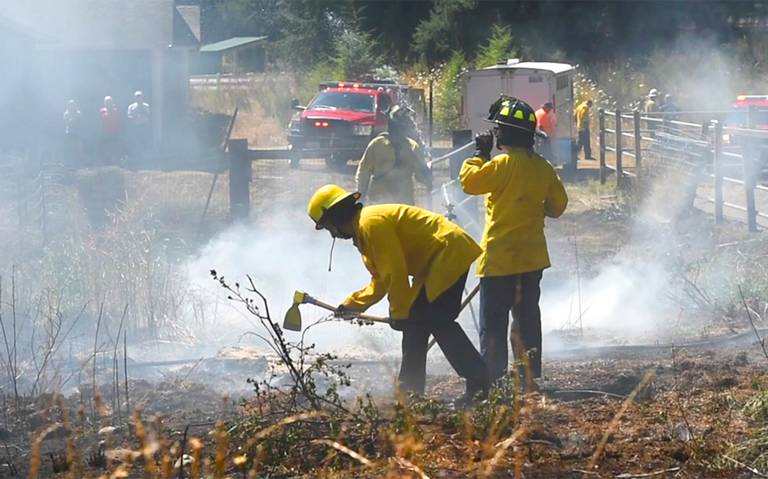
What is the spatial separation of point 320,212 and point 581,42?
37529 mm

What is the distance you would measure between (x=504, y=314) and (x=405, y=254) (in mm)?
898

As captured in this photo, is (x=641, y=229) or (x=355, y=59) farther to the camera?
(x=355, y=59)

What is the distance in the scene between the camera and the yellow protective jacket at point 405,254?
598cm

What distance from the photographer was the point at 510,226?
677 centimetres

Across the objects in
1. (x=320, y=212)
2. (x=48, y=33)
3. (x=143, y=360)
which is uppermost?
(x=48, y=33)

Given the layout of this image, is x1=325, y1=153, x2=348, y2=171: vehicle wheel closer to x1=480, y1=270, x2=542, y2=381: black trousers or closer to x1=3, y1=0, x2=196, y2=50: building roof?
x1=3, y1=0, x2=196, y2=50: building roof

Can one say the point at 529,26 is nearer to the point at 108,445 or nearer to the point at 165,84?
the point at 165,84

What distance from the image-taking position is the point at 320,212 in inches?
235

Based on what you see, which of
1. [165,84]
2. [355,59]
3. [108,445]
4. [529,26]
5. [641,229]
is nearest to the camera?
[108,445]

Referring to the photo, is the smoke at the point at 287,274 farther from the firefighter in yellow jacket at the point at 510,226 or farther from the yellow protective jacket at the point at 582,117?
the yellow protective jacket at the point at 582,117

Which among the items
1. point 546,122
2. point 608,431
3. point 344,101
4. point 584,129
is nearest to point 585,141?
point 584,129

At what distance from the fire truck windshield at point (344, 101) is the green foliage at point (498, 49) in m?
10.7

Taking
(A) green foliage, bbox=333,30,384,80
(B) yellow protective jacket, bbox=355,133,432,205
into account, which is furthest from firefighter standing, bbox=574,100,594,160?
(B) yellow protective jacket, bbox=355,133,432,205

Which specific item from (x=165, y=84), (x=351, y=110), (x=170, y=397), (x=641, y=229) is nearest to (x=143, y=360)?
(x=170, y=397)
